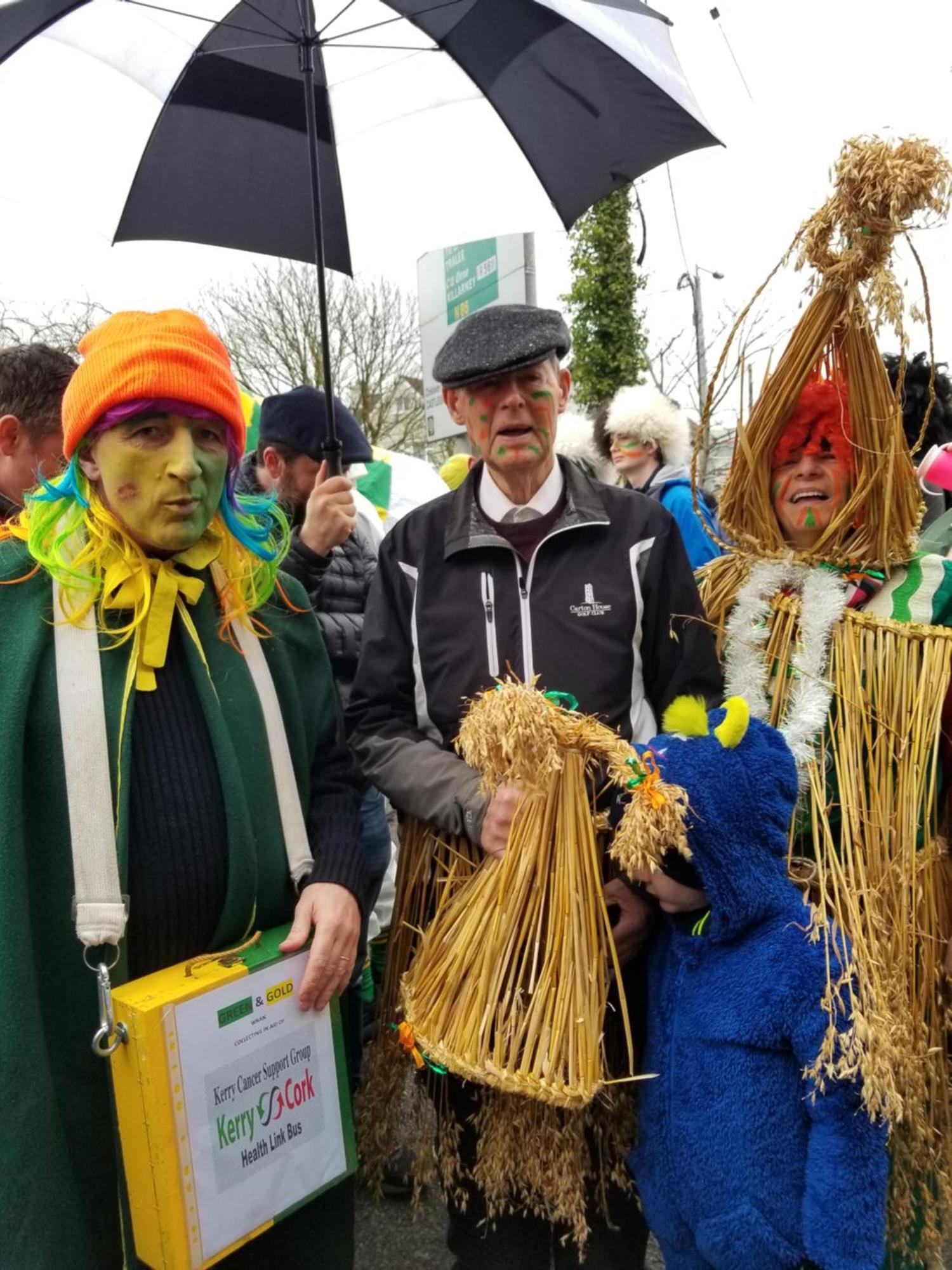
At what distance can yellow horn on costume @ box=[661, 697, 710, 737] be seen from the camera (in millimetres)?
1449

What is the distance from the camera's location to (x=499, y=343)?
5.94 feet

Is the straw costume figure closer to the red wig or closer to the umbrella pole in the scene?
the red wig

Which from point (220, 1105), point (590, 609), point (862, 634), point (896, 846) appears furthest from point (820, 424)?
point (220, 1105)

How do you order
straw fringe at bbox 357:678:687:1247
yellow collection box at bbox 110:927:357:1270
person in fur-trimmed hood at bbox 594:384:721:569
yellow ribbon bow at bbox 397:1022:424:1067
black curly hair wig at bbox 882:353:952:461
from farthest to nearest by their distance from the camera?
person in fur-trimmed hood at bbox 594:384:721:569, black curly hair wig at bbox 882:353:952:461, yellow ribbon bow at bbox 397:1022:424:1067, straw fringe at bbox 357:678:687:1247, yellow collection box at bbox 110:927:357:1270

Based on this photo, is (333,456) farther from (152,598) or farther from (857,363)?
(857,363)

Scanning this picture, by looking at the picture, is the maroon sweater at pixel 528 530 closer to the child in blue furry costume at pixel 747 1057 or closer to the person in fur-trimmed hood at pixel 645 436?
the child in blue furry costume at pixel 747 1057

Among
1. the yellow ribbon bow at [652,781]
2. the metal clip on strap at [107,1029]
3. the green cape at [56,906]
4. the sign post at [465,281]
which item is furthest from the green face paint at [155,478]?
the sign post at [465,281]

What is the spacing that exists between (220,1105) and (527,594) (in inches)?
39.9

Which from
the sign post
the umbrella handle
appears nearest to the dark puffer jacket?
the umbrella handle

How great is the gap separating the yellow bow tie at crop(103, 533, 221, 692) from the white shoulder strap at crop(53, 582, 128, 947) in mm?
84

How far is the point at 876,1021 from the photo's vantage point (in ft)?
4.48

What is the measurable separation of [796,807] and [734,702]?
15.3 inches

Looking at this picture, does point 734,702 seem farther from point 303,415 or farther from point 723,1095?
point 303,415

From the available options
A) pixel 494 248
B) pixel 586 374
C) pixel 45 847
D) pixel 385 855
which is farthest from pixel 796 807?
pixel 586 374
